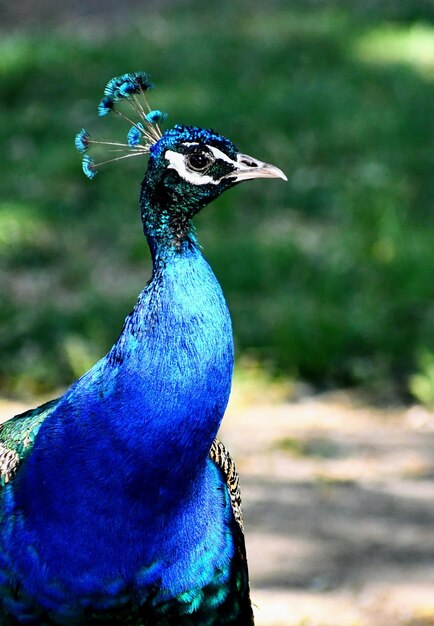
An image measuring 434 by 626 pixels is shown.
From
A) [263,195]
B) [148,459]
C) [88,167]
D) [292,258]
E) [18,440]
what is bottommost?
[148,459]

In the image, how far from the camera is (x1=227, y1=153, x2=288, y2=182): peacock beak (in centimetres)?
199

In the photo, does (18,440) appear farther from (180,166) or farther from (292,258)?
(292,258)

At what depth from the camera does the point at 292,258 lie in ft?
15.6

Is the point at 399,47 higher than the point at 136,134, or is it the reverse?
the point at 399,47

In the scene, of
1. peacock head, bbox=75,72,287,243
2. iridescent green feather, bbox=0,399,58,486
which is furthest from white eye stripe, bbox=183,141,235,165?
iridescent green feather, bbox=0,399,58,486

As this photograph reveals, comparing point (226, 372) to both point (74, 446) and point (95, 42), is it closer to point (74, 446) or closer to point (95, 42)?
point (74, 446)

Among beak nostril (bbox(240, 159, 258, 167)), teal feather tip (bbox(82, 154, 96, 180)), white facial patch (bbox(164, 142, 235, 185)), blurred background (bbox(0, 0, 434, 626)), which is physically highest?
blurred background (bbox(0, 0, 434, 626))

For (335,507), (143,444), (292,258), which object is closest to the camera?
(143,444)

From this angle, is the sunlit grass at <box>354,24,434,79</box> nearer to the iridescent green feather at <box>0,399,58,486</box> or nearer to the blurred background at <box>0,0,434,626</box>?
the blurred background at <box>0,0,434,626</box>

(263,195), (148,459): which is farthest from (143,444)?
(263,195)

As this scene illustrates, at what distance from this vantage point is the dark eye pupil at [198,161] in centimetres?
196

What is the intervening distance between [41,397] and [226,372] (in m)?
2.08

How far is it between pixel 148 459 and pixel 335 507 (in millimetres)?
1412

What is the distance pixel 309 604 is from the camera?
277cm
